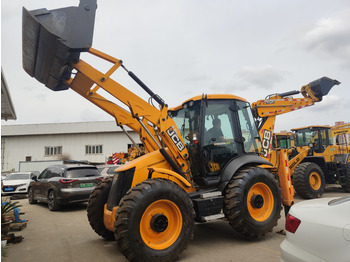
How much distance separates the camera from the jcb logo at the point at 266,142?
661 cm

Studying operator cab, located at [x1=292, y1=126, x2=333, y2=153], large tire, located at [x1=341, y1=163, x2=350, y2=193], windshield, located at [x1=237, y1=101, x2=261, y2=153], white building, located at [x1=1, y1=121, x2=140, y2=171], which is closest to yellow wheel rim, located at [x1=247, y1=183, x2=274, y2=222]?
windshield, located at [x1=237, y1=101, x2=261, y2=153]

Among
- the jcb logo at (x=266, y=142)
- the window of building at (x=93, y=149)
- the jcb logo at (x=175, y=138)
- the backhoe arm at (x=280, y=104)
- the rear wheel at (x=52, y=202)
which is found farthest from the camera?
the window of building at (x=93, y=149)

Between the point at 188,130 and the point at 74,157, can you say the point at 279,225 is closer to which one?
the point at 188,130

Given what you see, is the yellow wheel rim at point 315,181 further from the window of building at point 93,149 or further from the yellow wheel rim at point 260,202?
the window of building at point 93,149

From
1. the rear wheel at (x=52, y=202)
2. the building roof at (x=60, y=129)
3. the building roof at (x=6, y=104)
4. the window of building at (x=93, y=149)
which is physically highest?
the building roof at (x=60, y=129)

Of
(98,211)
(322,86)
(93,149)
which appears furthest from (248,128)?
(93,149)

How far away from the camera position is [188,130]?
5773mm

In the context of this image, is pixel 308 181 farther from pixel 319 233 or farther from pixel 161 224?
pixel 319 233

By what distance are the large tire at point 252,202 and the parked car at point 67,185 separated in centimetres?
621

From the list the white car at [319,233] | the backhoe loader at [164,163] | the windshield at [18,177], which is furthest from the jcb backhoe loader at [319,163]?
the windshield at [18,177]

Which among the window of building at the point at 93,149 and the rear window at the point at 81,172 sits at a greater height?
the window of building at the point at 93,149

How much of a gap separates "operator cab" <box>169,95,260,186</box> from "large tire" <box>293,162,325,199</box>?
497cm

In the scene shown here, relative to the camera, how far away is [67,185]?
9586 mm

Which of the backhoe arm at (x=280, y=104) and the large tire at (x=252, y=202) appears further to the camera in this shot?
the backhoe arm at (x=280, y=104)
